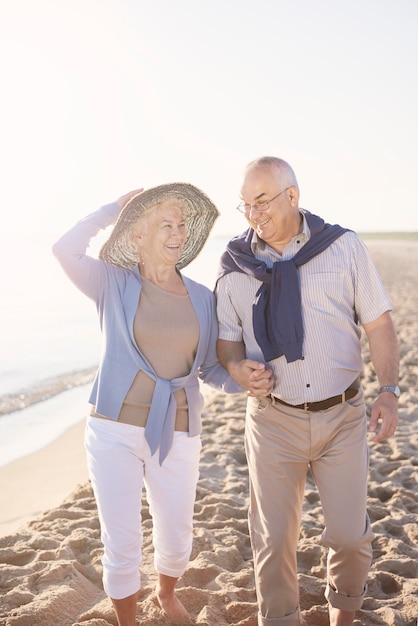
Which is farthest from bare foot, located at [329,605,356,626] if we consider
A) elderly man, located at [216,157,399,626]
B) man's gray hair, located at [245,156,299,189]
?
man's gray hair, located at [245,156,299,189]

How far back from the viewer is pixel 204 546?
4.30 m

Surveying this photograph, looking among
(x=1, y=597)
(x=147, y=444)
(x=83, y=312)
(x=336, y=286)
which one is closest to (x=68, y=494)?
(x=1, y=597)

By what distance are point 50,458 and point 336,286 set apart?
4.16m

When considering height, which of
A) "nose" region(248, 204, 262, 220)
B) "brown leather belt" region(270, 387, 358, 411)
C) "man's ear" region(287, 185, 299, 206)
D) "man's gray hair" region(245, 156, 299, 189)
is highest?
"man's gray hair" region(245, 156, 299, 189)

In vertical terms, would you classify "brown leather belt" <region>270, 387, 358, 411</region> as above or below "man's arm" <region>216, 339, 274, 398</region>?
below

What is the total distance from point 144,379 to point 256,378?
552 millimetres

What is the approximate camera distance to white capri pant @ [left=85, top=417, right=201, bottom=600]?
308 cm

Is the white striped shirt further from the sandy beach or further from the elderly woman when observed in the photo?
the sandy beach

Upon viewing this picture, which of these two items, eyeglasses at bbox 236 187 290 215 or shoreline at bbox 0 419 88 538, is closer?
eyeglasses at bbox 236 187 290 215

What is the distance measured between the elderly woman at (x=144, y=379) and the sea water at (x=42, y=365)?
3421mm

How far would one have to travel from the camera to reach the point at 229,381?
3.46 meters

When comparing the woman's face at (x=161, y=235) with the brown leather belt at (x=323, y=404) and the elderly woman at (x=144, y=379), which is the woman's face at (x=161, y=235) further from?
the brown leather belt at (x=323, y=404)

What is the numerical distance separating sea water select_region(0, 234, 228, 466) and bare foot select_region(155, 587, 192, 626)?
319 centimetres

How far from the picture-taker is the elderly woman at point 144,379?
10.2 ft
